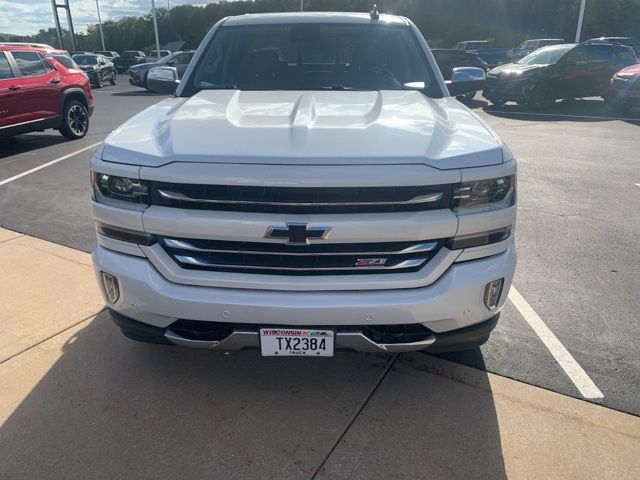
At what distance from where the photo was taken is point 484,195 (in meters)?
2.31

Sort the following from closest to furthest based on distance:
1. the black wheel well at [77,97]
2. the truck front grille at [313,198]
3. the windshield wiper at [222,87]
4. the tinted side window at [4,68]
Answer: the truck front grille at [313,198] → the windshield wiper at [222,87] → the tinted side window at [4,68] → the black wheel well at [77,97]

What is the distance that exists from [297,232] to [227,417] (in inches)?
42.1

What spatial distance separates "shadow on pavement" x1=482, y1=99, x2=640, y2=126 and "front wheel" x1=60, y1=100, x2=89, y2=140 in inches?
392

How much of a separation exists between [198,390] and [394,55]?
2.73 m

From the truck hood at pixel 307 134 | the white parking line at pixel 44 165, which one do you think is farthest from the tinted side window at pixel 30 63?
the truck hood at pixel 307 134

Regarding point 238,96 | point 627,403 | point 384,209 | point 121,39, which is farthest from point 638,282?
point 121,39

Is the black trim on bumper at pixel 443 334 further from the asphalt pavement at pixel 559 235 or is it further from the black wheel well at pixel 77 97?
the black wheel well at pixel 77 97

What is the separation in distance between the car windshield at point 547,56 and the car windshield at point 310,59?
12.4 m

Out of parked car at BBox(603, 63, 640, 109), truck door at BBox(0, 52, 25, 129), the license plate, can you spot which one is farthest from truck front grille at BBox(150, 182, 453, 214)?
parked car at BBox(603, 63, 640, 109)

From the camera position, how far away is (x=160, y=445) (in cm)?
242

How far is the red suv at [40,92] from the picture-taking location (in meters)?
8.40

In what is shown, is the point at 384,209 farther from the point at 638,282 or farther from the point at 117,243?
the point at 638,282

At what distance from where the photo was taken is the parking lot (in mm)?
2334

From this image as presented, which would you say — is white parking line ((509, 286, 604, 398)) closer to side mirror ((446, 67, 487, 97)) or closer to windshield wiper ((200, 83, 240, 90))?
side mirror ((446, 67, 487, 97))
